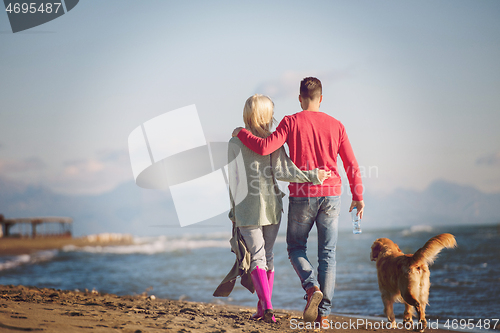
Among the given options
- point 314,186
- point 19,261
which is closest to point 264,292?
point 314,186

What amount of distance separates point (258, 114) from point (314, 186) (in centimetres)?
84

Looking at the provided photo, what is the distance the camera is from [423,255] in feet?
10.2

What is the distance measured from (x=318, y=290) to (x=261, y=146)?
1326 mm

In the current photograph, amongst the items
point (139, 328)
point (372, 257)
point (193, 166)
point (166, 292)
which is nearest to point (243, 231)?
point (139, 328)

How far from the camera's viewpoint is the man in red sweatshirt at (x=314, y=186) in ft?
10.4

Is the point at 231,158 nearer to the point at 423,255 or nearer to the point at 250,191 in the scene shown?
the point at 250,191

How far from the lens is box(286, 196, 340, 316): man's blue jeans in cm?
317

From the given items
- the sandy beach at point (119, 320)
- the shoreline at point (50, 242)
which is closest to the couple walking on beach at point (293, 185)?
the sandy beach at point (119, 320)

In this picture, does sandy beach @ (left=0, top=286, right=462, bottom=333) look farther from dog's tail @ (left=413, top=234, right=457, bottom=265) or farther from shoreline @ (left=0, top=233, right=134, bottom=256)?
shoreline @ (left=0, top=233, right=134, bottom=256)

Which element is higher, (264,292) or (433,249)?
(433,249)

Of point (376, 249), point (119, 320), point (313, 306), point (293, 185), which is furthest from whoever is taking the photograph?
point (376, 249)

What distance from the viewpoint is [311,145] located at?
3.26 metres

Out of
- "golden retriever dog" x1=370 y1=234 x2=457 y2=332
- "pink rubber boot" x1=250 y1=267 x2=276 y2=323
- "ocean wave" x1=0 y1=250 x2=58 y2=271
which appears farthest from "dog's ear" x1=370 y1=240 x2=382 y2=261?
"ocean wave" x1=0 y1=250 x2=58 y2=271

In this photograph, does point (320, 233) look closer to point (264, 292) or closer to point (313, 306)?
point (313, 306)
